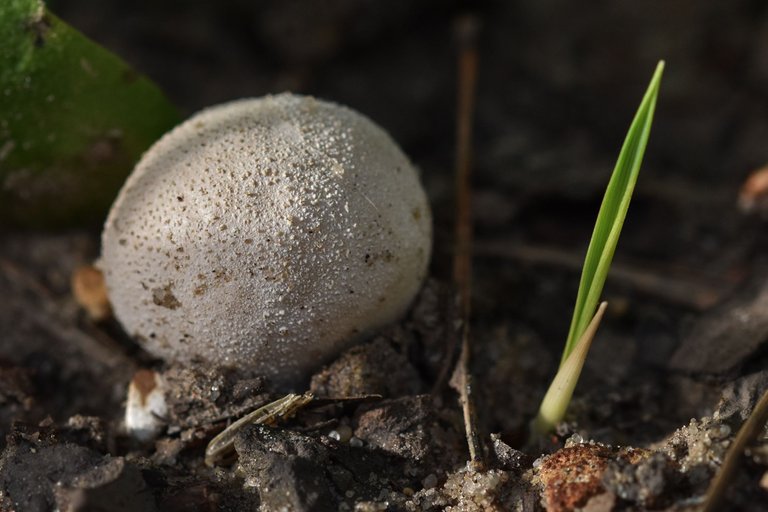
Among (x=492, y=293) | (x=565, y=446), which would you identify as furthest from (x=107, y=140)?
(x=565, y=446)

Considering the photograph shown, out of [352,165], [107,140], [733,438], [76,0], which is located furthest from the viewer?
[76,0]

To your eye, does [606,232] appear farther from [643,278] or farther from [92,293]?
[92,293]

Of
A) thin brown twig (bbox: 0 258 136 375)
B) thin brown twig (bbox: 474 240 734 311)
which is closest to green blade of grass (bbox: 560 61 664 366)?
thin brown twig (bbox: 474 240 734 311)

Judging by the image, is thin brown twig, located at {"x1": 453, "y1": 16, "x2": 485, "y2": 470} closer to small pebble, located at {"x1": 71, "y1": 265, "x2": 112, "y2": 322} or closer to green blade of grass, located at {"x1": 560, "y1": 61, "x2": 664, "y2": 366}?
green blade of grass, located at {"x1": 560, "y1": 61, "x2": 664, "y2": 366}

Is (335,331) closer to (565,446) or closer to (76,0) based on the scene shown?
(565,446)

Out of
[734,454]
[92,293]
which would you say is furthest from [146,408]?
[734,454]

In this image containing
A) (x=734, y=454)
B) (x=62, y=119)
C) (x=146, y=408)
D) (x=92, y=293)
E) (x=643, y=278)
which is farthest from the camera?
(x=643, y=278)
